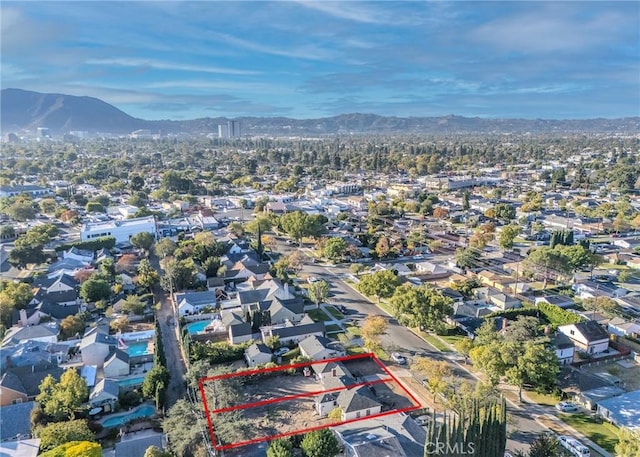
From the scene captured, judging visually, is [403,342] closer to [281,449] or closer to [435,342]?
[435,342]

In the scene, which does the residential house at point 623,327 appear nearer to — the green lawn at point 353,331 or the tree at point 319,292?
the green lawn at point 353,331

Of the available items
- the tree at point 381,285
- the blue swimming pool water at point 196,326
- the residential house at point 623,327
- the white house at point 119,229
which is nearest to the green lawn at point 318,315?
the tree at point 381,285

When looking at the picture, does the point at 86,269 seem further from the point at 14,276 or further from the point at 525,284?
the point at 525,284

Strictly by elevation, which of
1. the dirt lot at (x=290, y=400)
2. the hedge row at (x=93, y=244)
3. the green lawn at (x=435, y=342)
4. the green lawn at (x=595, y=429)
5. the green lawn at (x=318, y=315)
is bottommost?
the dirt lot at (x=290, y=400)

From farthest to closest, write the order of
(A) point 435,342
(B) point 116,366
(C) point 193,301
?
(C) point 193,301, (A) point 435,342, (B) point 116,366

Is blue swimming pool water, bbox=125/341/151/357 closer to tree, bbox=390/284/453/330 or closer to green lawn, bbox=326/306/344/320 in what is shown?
green lawn, bbox=326/306/344/320

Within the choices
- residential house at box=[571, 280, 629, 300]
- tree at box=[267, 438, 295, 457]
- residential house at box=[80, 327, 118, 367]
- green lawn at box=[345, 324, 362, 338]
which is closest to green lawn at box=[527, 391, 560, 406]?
green lawn at box=[345, 324, 362, 338]

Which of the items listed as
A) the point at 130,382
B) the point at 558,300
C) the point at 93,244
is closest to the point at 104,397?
the point at 130,382
